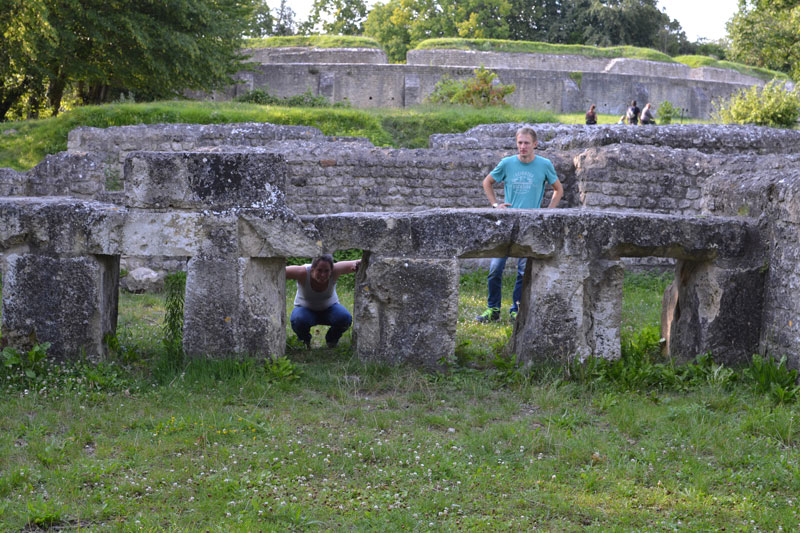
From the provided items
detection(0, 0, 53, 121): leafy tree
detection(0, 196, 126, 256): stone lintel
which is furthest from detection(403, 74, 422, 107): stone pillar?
detection(0, 196, 126, 256): stone lintel

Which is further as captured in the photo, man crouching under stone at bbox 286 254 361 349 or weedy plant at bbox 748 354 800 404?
man crouching under stone at bbox 286 254 361 349

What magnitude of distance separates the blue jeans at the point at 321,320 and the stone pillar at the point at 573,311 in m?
1.70

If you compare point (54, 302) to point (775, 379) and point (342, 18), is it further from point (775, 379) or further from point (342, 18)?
point (342, 18)

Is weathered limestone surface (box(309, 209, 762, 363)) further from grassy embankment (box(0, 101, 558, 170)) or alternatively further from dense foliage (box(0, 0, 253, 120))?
dense foliage (box(0, 0, 253, 120))

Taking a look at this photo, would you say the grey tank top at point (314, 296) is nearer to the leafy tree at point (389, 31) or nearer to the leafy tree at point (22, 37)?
the leafy tree at point (22, 37)

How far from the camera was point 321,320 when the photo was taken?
650 cm

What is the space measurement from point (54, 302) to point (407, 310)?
254cm

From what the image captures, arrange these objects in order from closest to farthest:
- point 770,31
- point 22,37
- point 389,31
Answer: point 22,37, point 770,31, point 389,31

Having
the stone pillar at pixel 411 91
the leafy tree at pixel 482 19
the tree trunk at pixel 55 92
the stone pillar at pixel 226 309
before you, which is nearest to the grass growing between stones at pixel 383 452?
the stone pillar at pixel 226 309

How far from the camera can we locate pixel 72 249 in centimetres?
530

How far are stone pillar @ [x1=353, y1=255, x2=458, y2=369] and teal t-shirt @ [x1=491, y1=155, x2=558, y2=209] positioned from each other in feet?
6.50

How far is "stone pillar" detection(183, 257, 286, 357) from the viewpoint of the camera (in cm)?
534

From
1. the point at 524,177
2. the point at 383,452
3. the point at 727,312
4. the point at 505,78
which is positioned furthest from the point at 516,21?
the point at 383,452

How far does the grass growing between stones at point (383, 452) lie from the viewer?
3.49 metres
